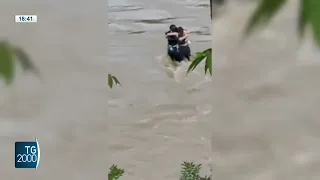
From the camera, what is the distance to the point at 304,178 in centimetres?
97

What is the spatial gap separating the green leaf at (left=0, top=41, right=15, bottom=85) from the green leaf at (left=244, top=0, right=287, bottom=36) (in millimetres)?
636

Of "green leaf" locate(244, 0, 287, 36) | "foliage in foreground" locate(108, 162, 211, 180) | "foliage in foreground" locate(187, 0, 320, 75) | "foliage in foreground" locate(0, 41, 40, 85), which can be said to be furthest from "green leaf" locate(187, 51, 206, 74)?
"foliage in foreground" locate(0, 41, 40, 85)

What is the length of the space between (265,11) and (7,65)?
692 millimetres

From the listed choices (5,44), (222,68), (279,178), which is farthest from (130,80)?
(279,178)

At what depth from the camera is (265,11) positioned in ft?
3.14

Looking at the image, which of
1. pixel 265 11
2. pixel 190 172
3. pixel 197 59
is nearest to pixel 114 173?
pixel 190 172

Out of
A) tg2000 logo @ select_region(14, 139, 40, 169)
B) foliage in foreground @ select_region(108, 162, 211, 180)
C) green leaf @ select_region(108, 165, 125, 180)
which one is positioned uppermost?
tg2000 logo @ select_region(14, 139, 40, 169)

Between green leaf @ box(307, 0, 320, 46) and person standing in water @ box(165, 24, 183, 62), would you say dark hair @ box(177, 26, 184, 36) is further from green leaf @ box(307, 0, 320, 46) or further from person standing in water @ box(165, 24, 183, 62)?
green leaf @ box(307, 0, 320, 46)

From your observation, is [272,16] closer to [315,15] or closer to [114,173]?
[315,15]

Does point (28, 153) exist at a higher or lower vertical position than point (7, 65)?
lower

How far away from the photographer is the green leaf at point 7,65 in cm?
101

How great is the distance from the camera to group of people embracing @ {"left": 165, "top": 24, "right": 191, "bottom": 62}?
971 mm

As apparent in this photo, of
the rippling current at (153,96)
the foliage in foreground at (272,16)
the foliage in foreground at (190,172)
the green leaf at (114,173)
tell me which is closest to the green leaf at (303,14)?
the foliage in foreground at (272,16)
